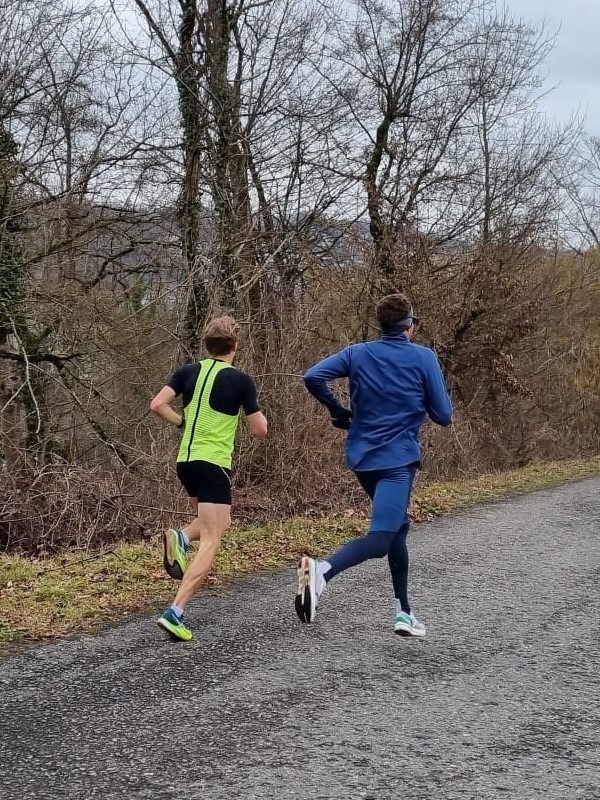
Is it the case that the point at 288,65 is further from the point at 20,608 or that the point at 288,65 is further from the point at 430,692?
the point at 430,692

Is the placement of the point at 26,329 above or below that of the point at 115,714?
above

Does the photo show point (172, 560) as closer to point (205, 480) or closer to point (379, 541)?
point (205, 480)

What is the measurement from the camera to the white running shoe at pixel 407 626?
5.02 metres

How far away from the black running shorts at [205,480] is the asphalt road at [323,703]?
84 centimetres

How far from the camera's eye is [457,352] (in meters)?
19.9

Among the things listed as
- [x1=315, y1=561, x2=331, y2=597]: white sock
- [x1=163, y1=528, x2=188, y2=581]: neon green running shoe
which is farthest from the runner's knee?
[x1=163, y1=528, x2=188, y2=581]: neon green running shoe

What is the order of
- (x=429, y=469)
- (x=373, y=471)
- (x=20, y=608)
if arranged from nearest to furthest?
(x=373, y=471) → (x=20, y=608) → (x=429, y=469)

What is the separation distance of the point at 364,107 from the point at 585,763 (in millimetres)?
18615

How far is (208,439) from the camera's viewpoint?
16.5 feet

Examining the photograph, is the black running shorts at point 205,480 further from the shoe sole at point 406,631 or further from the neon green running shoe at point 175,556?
the shoe sole at point 406,631

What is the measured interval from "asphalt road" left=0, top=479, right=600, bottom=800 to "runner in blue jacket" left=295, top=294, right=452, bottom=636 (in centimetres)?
49

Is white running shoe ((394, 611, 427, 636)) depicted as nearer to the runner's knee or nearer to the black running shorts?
the runner's knee

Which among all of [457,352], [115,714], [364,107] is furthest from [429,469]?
[115,714]

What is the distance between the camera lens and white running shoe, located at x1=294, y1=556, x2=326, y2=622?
188 inches
